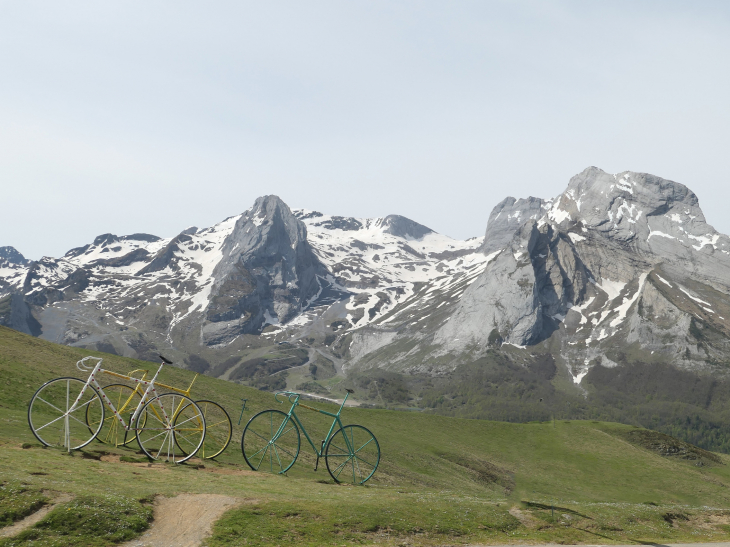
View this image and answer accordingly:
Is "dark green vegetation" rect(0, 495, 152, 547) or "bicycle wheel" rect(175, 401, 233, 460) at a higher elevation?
"dark green vegetation" rect(0, 495, 152, 547)

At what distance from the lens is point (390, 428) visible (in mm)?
95438

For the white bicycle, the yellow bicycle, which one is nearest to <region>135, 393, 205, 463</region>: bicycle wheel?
the white bicycle

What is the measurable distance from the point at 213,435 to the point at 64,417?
586 inches

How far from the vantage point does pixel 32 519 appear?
22.7 meters

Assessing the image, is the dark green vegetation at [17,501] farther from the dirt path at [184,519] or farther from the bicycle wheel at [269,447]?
the bicycle wheel at [269,447]

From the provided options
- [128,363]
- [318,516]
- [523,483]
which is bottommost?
[523,483]

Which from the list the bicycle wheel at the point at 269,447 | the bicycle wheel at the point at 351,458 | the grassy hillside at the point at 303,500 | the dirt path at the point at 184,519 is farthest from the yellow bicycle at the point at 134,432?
the bicycle wheel at the point at 351,458

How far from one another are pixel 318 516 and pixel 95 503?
10.9m

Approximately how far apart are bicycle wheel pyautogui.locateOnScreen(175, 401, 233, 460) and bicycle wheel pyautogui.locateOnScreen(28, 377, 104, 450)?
625 centimetres

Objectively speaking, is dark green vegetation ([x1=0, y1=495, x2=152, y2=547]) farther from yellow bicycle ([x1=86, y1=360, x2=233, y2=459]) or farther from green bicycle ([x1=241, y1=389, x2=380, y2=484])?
green bicycle ([x1=241, y1=389, x2=380, y2=484])

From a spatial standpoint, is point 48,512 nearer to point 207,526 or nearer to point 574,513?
point 207,526

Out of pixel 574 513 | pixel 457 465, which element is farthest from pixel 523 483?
pixel 574 513

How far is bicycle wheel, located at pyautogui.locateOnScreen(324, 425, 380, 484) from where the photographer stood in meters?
38.5

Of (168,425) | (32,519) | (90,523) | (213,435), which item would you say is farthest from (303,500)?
(213,435)
